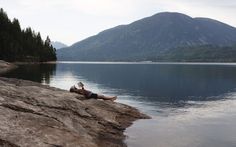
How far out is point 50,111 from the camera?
30.7 m

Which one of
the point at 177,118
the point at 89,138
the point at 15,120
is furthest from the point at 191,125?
the point at 15,120

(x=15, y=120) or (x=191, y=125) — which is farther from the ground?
(x=15, y=120)

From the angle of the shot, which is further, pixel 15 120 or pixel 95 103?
pixel 95 103

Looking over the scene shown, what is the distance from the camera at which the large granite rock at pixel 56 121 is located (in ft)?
78.6

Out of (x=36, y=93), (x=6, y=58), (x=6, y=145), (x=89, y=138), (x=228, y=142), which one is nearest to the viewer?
(x=6, y=145)

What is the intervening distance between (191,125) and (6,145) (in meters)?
24.1

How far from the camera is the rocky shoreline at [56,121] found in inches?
944

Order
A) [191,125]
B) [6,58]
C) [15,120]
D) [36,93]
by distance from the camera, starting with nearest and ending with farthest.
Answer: [15,120] < [36,93] < [191,125] < [6,58]

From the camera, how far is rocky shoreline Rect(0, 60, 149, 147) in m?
24.0

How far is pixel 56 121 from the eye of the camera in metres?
28.5

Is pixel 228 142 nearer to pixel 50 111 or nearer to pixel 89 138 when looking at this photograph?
pixel 89 138

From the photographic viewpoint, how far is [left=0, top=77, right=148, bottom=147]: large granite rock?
23972 mm

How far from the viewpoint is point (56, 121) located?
2850 centimetres

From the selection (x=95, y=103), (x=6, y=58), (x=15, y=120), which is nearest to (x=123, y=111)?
(x=95, y=103)
